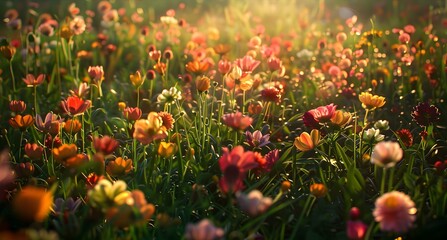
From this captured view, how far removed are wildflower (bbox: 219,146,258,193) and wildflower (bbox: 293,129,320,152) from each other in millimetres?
407

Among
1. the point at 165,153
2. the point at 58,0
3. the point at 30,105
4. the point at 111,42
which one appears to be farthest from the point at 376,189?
the point at 58,0

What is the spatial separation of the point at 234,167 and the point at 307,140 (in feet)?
1.57

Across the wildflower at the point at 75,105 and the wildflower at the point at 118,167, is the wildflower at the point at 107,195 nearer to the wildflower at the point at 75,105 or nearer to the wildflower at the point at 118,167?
the wildflower at the point at 118,167

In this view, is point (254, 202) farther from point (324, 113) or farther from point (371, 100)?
point (371, 100)

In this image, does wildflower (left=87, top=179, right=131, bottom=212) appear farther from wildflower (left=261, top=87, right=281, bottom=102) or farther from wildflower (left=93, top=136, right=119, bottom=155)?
wildflower (left=261, top=87, right=281, bottom=102)

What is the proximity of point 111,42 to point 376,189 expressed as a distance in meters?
2.84

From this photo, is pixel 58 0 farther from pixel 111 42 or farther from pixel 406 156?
pixel 406 156

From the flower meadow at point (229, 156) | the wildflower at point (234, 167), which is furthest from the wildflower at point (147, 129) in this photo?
the wildflower at point (234, 167)

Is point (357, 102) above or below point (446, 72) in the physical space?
below

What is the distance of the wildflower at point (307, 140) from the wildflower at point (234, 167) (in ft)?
1.34

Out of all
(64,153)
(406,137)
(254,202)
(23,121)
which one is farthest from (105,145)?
(406,137)

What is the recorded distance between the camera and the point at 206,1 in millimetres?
6891

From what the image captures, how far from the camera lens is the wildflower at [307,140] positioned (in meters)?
1.69

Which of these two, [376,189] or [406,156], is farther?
[406,156]
